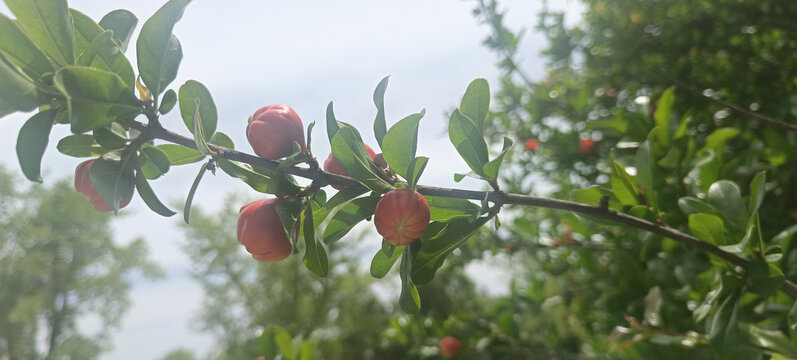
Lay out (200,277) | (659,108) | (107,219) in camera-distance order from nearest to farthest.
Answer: (659,108) → (200,277) → (107,219)

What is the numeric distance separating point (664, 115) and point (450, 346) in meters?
1.22

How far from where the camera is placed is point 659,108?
0.90 m

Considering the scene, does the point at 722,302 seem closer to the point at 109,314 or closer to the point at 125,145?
the point at 125,145

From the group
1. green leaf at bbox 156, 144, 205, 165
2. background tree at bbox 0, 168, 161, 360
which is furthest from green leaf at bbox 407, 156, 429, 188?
background tree at bbox 0, 168, 161, 360

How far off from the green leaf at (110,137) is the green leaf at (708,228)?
70 centimetres

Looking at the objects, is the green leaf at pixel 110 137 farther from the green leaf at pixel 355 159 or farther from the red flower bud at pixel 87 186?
the green leaf at pixel 355 159

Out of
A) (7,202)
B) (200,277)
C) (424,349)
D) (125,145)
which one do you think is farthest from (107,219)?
(125,145)

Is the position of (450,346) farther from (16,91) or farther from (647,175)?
(16,91)

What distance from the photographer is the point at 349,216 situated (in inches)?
19.5

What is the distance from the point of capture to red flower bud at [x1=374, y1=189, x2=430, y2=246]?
0.43 meters

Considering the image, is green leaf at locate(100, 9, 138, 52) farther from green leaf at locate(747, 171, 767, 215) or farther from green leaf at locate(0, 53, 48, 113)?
green leaf at locate(747, 171, 767, 215)

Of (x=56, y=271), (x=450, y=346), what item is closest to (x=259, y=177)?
(x=450, y=346)

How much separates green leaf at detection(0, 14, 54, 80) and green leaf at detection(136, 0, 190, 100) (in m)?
0.08

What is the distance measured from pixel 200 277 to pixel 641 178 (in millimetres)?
9343
